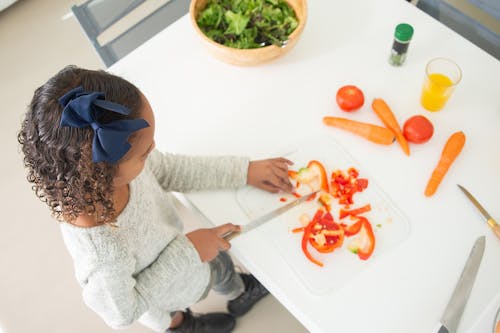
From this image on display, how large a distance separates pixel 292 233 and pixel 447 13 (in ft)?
2.93

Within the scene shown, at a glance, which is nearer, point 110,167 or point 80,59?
point 110,167

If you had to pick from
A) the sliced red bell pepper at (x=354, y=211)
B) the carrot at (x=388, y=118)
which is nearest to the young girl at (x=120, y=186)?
the sliced red bell pepper at (x=354, y=211)

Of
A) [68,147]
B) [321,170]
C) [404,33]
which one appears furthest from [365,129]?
[68,147]

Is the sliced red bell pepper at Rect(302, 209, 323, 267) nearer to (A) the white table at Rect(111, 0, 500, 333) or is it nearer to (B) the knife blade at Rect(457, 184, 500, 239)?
(A) the white table at Rect(111, 0, 500, 333)

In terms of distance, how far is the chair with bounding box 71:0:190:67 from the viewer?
1275mm

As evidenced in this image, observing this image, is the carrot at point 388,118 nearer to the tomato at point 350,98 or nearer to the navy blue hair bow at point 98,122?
the tomato at point 350,98

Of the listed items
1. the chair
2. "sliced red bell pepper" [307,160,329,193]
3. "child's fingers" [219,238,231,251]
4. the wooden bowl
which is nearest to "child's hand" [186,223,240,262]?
"child's fingers" [219,238,231,251]

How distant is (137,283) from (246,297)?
732 mm

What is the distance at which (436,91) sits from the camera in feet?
3.67

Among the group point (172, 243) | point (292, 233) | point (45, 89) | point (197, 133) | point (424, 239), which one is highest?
point (45, 89)

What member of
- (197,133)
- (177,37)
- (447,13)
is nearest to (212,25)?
(177,37)

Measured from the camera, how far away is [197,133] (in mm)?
1179

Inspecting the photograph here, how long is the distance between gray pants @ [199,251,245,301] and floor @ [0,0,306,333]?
0.61ft

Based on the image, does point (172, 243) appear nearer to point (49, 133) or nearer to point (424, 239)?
point (49, 133)
